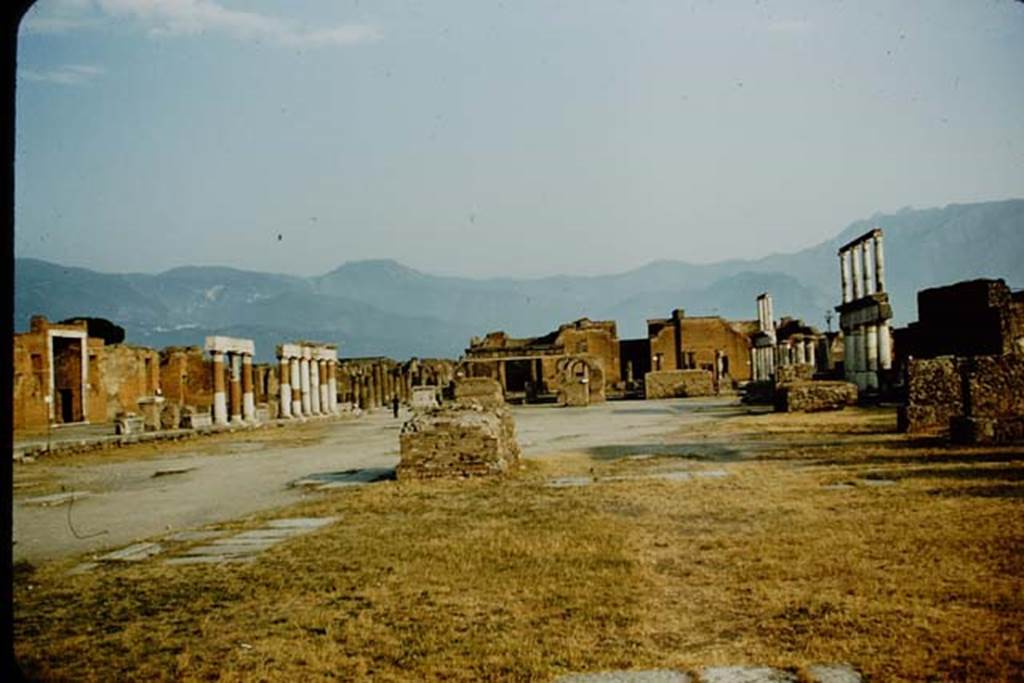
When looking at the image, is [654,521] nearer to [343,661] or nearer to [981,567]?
[981,567]

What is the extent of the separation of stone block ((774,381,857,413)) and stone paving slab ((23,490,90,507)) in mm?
18417

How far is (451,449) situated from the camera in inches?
491

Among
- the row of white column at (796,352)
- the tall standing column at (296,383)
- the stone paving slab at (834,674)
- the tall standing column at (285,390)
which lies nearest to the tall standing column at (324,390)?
the tall standing column at (296,383)

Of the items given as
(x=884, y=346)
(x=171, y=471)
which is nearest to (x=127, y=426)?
(x=171, y=471)

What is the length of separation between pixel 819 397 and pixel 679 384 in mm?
25515

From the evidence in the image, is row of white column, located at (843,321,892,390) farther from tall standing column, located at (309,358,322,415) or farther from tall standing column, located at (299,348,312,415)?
tall standing column, located at (309,358,322,415)

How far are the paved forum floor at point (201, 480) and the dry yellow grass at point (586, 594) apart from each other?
6.20ft

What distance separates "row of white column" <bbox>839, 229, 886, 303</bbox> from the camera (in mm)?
30048

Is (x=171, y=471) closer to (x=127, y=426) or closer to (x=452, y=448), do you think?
(x=452, y=448)

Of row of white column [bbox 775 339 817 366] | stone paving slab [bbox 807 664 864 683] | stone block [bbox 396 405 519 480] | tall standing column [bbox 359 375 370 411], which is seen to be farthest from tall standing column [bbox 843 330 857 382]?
tall standing column [bbox 359 375 370 411]

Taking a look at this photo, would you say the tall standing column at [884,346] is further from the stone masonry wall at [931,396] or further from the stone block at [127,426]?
the stone block at [127,426]

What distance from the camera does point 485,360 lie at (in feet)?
198

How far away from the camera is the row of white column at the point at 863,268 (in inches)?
1183

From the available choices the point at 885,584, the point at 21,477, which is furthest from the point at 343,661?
the point at 21,477
